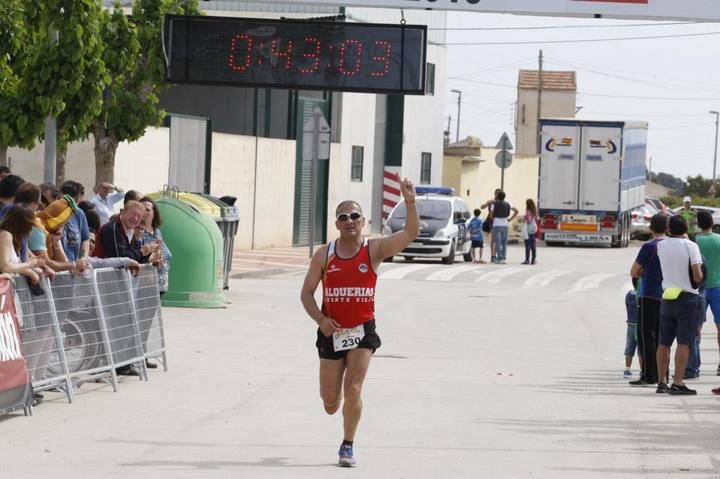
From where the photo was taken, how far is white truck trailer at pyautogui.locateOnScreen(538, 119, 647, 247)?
161ft

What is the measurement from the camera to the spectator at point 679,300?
14.4 m

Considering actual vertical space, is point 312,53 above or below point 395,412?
above

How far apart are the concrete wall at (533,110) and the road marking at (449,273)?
74.9 m

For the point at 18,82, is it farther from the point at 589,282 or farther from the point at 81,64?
the point at 589,282

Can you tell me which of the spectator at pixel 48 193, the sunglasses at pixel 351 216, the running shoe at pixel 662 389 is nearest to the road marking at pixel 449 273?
the spectator at pixel 48 193

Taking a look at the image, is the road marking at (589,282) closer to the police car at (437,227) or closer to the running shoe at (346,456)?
the police car at (437,227)

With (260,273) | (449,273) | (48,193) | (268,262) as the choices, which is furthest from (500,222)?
(48,193)

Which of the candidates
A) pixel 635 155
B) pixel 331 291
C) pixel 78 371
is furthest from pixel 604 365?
pixel 635 155

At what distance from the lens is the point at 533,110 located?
10994cm

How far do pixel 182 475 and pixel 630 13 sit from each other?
1215 centimetres

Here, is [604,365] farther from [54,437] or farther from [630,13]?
[54,437]

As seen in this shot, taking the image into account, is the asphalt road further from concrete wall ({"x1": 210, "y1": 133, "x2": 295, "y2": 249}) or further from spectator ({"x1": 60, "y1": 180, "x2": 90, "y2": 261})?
concrete wall ({"x1": 210, "y1": 133, "x2": 295, "y2": 249})

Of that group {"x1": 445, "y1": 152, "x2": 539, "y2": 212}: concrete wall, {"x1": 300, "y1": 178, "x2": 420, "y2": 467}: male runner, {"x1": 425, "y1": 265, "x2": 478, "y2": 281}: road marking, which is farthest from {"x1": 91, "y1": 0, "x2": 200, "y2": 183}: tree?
{"x1": 445, "y1": 152, "x2": 539, "y2": 212}: concrete wall

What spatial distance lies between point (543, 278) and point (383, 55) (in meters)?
12.2
